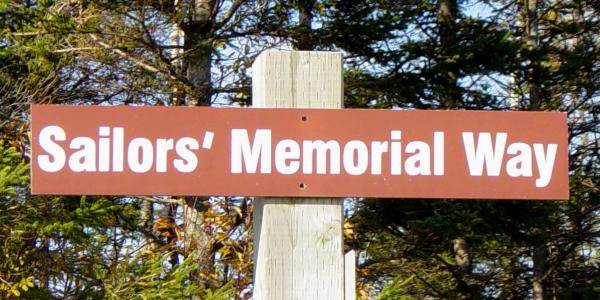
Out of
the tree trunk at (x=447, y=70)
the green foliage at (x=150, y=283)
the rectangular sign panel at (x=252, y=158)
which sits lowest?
the green foliage at (x=150, y=283)

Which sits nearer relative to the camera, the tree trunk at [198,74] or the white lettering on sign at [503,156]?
the white lettering on sign at [503,156]

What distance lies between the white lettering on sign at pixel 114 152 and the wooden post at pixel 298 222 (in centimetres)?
25

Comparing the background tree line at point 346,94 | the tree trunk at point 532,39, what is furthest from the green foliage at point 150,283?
the tree trunk at point 532,39

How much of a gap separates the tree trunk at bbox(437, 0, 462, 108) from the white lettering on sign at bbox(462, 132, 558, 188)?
7.95 metres

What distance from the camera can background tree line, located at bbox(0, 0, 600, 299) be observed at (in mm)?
9719

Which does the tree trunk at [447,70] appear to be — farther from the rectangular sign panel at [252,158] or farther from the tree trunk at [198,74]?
the rectangular sign panel at [252,158]

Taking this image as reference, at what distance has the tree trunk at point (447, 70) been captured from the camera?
10953mm

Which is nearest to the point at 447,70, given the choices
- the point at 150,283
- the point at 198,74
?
the point at 198,74

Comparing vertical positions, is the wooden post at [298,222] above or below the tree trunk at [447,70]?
below

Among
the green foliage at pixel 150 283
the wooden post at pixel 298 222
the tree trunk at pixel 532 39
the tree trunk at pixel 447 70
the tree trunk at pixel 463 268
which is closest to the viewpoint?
the wooden post at pixel 298 222

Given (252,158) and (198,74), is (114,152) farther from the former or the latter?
(198,74)

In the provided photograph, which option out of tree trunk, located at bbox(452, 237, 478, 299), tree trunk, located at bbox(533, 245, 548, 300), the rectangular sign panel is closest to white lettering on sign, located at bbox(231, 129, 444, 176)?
the rectangular sign panel

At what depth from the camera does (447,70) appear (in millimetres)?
11031

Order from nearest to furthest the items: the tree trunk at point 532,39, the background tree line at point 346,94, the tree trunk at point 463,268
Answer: the background tree line at point 346,94
the tree trunk at point 463,268
the tree trunk at point 532,39
